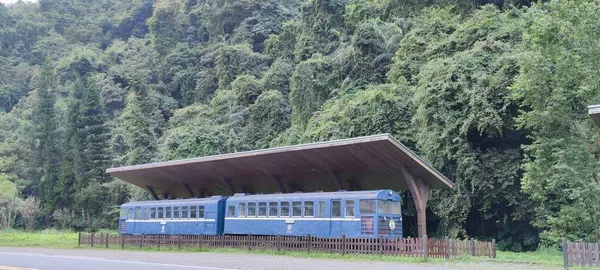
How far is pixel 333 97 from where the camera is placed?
1297 inches

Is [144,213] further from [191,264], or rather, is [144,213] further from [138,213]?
[191,264]

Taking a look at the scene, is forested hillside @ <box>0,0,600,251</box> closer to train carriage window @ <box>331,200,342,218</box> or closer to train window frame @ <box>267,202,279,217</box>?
train carriage window @ <box>331,200,342,218</box>

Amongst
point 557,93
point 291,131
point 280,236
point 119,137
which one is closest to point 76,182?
point 119,137

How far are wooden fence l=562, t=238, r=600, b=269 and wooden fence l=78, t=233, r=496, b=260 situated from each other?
3.57m

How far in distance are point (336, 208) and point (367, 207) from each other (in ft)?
3.82

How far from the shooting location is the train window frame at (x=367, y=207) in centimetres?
1712

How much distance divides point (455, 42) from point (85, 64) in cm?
4750

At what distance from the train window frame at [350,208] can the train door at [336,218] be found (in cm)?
21

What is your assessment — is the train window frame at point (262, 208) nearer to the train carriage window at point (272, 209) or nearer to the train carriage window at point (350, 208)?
the train carriage window at point (272, 209)

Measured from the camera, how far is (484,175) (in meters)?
21.0

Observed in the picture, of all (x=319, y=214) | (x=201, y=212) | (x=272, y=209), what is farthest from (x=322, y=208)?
(x=201, y=212)

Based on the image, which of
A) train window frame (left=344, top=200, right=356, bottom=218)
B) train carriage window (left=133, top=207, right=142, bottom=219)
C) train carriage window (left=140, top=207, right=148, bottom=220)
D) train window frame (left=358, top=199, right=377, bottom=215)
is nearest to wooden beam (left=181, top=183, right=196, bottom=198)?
train carriage window (left=140, top=207, right=148, bottom=220)

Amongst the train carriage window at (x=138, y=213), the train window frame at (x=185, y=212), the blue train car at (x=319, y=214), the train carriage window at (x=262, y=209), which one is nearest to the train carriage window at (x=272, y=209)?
the blue train car at (x=319, y=214)

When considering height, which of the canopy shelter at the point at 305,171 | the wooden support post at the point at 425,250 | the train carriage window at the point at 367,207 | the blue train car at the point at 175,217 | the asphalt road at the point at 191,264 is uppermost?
the canopy shelter at the point at 305,171
